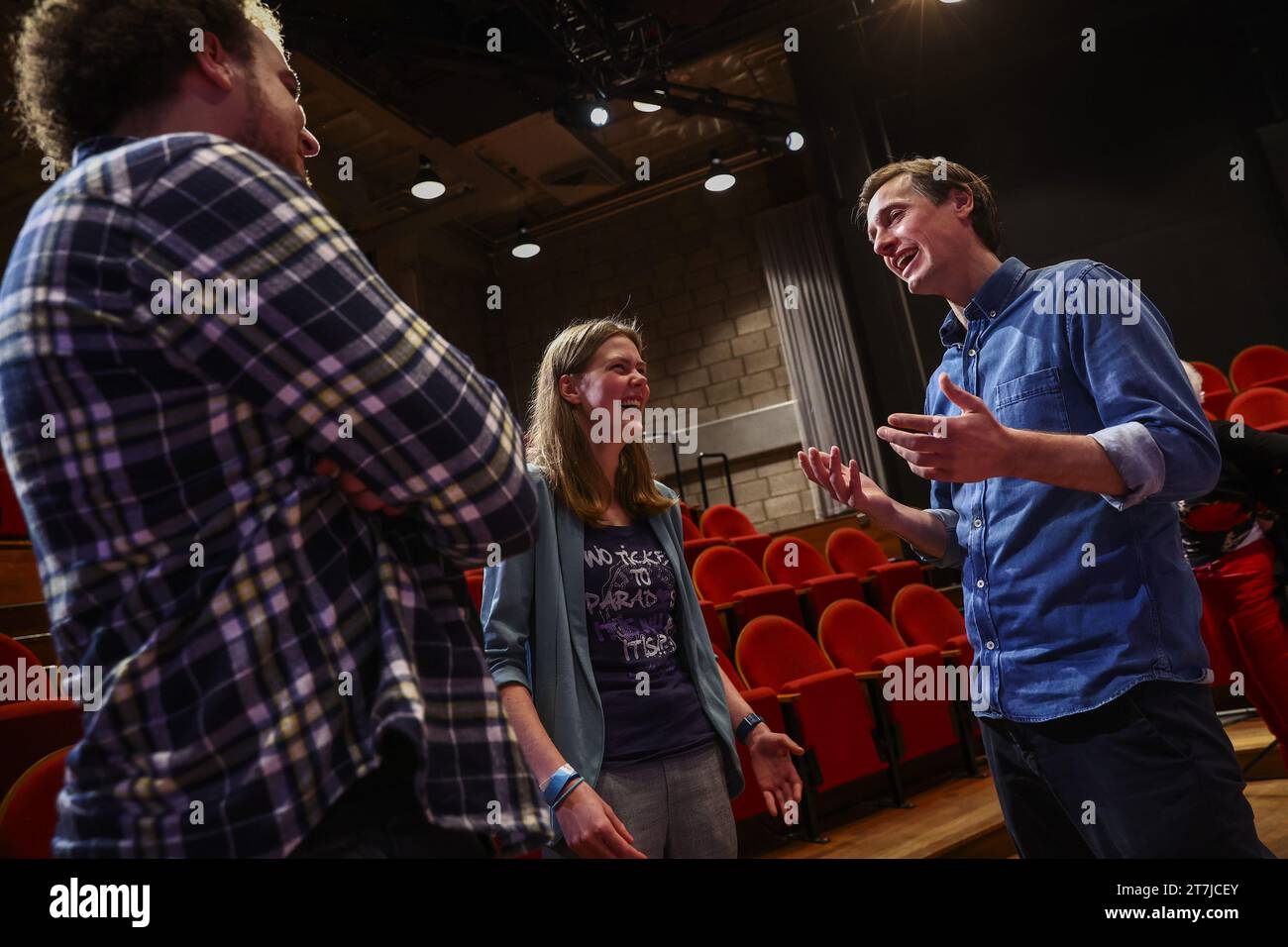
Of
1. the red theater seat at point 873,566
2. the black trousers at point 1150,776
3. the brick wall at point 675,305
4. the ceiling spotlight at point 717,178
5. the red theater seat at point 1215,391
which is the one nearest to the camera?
the black trousers at point 1150,776

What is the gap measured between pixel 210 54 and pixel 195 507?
313mm

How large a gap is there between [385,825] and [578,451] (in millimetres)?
812

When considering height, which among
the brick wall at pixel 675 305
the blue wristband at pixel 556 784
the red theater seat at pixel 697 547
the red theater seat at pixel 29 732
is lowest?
the blue wristband at pixel 556 784

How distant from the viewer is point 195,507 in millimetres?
484

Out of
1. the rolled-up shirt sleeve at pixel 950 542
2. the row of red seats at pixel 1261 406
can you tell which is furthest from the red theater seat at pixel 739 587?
the row of red seats at pixel 1261 406

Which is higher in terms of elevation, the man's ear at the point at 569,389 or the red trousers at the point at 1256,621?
the man's ear at the point at 569,389

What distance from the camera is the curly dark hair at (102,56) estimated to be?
1.86 feet

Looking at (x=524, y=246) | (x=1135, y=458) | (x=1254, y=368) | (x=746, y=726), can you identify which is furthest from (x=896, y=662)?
(x=524, y=246)

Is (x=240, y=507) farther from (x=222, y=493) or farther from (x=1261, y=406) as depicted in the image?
(x=1261, y=406)

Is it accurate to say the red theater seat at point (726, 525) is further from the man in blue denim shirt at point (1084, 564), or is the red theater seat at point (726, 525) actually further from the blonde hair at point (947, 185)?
the man in blue denim shirt at point (1084, 564)

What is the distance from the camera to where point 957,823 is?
2289mm

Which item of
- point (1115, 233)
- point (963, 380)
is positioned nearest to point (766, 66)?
point (1115, 233)

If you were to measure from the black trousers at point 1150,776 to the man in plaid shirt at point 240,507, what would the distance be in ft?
1.94
